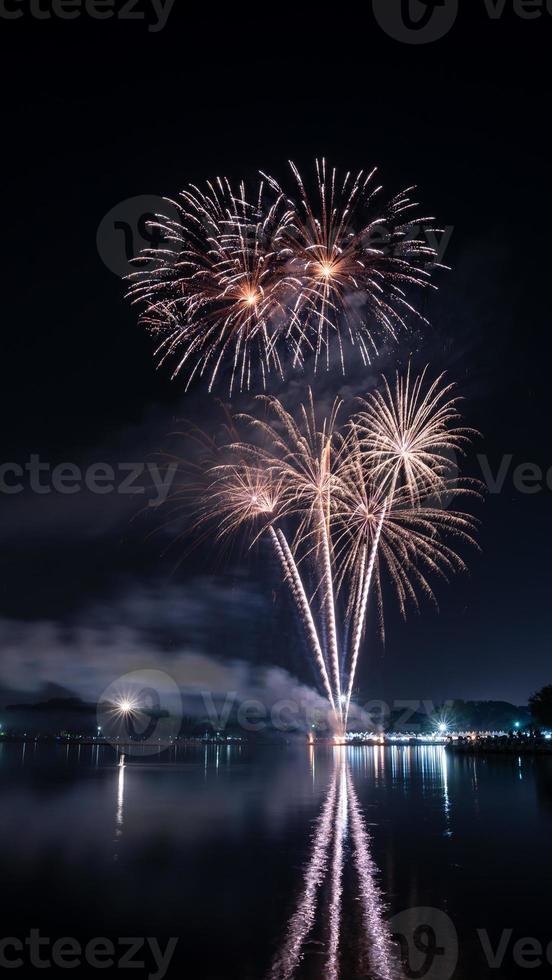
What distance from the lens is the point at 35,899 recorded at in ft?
48.9

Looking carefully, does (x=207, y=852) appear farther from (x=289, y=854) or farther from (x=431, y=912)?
(x=431, y=912)

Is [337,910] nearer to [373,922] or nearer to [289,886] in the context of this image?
[373,922]

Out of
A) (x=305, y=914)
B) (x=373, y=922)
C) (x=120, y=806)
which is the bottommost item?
(x=120, y=806)

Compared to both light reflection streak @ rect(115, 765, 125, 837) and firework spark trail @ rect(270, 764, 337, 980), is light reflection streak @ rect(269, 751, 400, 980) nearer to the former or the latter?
firework spark trail @ rect(270, 764, 337, 980)

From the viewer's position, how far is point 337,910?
13789 millimetres

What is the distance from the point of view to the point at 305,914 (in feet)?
44.8

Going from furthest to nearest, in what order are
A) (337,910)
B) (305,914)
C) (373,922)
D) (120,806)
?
(120,806), (337,910), (305,914), (373,922)

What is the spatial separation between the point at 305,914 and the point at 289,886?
2523 mm

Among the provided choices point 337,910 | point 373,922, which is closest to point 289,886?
point 337,910

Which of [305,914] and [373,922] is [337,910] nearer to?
[305,914]

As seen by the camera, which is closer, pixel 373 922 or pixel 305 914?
pixel 373 922

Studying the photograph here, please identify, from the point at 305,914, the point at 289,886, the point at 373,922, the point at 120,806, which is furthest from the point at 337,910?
the point at 120,806

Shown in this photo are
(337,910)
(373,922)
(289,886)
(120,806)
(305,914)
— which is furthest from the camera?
(120,806)

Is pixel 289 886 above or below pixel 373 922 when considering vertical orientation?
below
